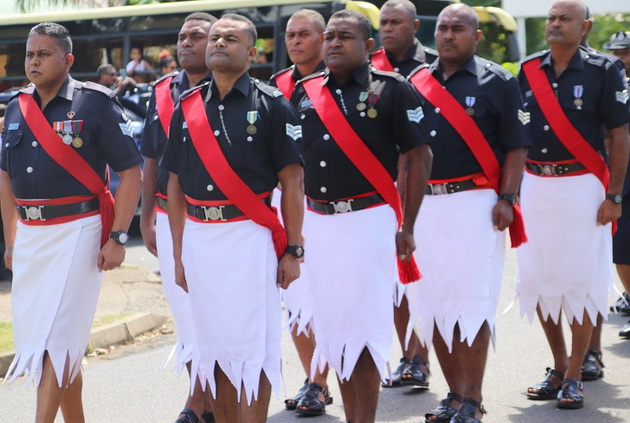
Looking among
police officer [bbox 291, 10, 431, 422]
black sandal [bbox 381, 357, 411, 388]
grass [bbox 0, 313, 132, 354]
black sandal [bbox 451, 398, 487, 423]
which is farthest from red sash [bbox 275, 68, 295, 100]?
grass [bbox 0, 313, 132, 354]

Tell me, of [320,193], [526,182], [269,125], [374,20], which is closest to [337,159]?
[320,193]

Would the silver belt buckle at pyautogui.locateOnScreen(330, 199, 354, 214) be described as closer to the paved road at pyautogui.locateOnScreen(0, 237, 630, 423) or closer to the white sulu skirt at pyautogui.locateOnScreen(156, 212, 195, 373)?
the white sulu skirt at pyautogui.locateOnScreen(156, 212, 195, 373)

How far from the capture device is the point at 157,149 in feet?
20.8

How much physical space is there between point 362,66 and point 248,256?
1.26 m

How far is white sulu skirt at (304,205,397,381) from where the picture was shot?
5.72 metres

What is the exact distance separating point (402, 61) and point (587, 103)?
4.06 ft

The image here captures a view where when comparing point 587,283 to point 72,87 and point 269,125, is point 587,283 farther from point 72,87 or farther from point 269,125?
point 72,87

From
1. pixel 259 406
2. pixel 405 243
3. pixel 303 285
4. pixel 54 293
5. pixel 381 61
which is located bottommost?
pixel 259 406

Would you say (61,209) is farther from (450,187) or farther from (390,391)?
(390,391)

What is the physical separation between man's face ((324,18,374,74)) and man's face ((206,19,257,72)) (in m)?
0.65

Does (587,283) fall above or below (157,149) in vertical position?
below

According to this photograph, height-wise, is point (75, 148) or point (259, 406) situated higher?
point (75, 148)

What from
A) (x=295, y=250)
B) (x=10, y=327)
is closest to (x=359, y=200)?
(x=295, y=250)

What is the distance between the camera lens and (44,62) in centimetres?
571
